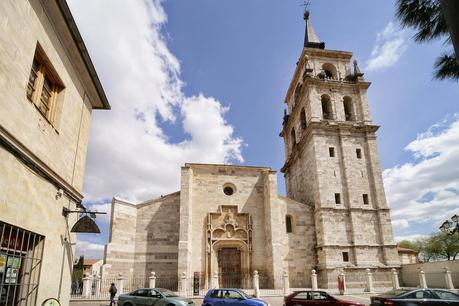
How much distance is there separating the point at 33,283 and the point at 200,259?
54.9 feet

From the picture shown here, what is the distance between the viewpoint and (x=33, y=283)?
607 cm

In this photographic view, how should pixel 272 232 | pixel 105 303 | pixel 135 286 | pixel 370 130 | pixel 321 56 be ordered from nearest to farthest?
pixel 105 303, pixel 135 286, pixel 272 232, pixel 370 130, pixel 321 56

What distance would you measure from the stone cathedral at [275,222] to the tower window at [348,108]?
689 millimetres

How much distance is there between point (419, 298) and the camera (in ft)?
32.8

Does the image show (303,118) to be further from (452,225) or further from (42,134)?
(42,134)

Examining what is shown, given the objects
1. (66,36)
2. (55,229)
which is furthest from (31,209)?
(66,36)

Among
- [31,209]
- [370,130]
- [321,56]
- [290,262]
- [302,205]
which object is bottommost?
[290,262]

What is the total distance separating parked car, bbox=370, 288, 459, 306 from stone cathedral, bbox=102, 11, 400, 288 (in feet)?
35.9

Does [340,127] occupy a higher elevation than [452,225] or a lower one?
higher

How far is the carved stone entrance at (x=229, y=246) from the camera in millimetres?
21922

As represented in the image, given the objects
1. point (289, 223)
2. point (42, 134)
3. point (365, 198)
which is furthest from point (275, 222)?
point (42, 134)

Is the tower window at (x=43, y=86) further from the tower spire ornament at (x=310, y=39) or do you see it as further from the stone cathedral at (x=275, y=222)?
the tower spire ornament at (x=310, y=39)

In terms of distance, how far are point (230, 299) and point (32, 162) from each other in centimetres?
840

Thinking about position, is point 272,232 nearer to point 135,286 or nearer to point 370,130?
point 135,286
